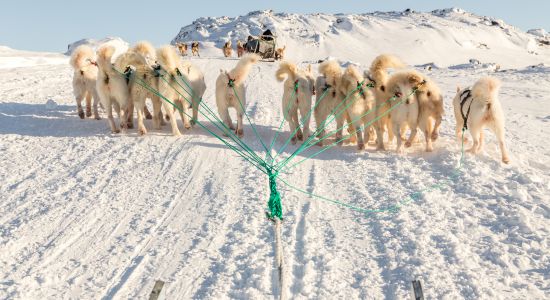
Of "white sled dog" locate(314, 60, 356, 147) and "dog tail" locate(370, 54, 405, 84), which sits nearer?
"dog tail" locate(370, 54, 405, 84)

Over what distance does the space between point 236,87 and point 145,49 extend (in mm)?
1671

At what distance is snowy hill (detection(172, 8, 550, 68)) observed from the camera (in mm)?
53969

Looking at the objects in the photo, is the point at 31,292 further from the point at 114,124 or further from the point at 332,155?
the point at 114,124

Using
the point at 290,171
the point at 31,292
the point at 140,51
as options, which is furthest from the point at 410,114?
the point at 31,292

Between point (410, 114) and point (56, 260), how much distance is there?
4675mm

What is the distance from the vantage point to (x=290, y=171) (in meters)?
5.70

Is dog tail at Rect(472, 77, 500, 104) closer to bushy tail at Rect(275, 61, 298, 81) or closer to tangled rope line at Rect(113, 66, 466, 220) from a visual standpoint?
tangled rope line at Rect(113, 66, 466, 220)

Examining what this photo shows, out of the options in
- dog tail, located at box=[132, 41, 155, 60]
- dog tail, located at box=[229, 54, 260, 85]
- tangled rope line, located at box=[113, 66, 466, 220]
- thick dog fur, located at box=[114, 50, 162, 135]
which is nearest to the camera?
tangled rope line, located at box=[113, 66, 466, 220]

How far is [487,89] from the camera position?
567 centimetres

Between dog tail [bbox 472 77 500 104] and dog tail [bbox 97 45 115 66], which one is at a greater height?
dog tail [bbox 97 45 115 66]

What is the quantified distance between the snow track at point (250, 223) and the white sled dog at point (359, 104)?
0.34m

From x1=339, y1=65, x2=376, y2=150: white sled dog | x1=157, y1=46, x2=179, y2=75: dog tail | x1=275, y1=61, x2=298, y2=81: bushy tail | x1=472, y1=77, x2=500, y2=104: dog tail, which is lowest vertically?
x1=339, y1=65, x2=376, y2=150: white sled dog

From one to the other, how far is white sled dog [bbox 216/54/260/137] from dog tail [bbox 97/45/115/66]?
1754 mm

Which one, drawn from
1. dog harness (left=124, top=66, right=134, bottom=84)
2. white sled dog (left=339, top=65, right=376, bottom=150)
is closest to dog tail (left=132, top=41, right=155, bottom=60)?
dog harness (left=124, top=66, right=134, bottom=84)
